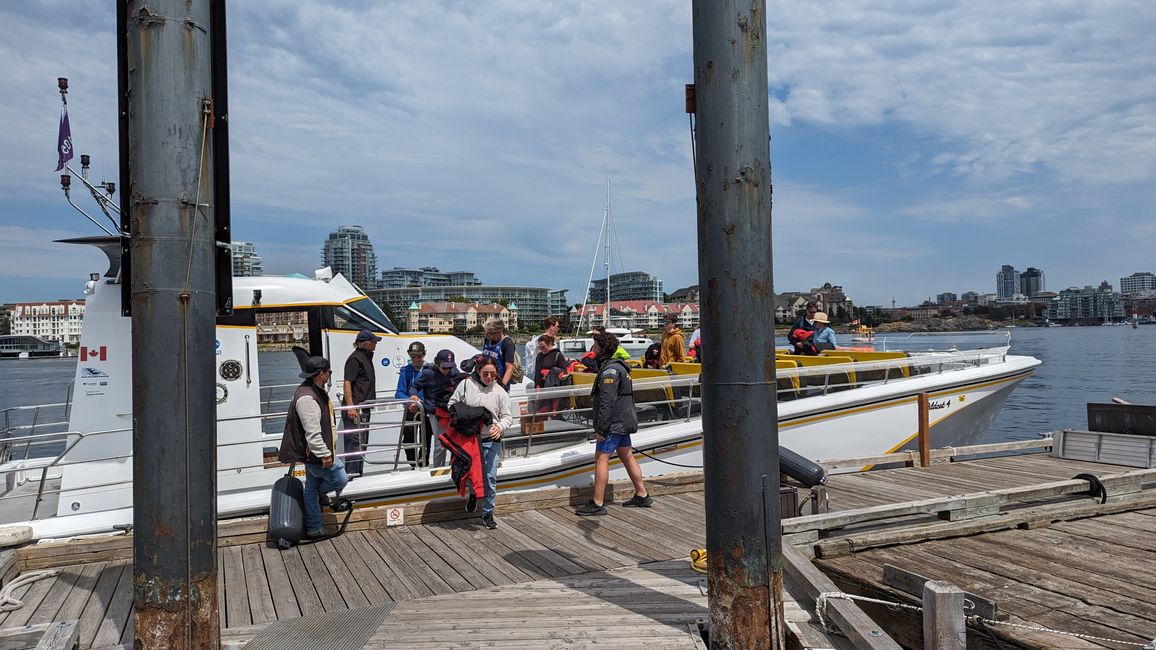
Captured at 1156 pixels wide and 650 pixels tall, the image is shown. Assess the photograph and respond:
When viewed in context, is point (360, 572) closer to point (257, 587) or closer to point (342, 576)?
point (342, 576)

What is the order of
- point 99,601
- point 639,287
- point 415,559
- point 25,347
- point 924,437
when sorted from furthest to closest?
point 639,287 < point 25,347 < point 924,437 < point 415,559 < point 99,601

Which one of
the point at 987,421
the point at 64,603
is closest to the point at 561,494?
the point at 64,603

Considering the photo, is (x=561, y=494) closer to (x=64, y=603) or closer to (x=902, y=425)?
(x=64, y=603)

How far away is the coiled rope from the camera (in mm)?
4676

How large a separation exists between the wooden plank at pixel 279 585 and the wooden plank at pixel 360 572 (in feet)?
1.38

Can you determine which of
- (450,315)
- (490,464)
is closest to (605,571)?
(490,464)

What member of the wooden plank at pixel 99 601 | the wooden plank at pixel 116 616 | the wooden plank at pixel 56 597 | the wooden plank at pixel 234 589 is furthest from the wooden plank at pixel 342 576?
the wooden plank at pixel 56 597

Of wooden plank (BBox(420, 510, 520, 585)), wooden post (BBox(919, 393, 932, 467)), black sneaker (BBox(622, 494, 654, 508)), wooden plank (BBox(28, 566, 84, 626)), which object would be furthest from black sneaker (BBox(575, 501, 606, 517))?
wooden post (BBox(919, 393, 932, 467))

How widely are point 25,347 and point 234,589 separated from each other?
456 ft

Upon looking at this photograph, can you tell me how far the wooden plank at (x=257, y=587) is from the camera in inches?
180

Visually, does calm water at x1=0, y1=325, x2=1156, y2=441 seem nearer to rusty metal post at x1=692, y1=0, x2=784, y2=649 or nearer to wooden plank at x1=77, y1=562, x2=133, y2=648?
rusty metal post at x1=692, y1=0, x2=784, y2=649

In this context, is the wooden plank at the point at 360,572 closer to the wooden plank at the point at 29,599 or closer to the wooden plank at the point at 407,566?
the wooden plank at the point at 407,566

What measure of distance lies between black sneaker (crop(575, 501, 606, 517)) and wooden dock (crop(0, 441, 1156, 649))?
12 cm

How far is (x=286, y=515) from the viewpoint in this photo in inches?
232
